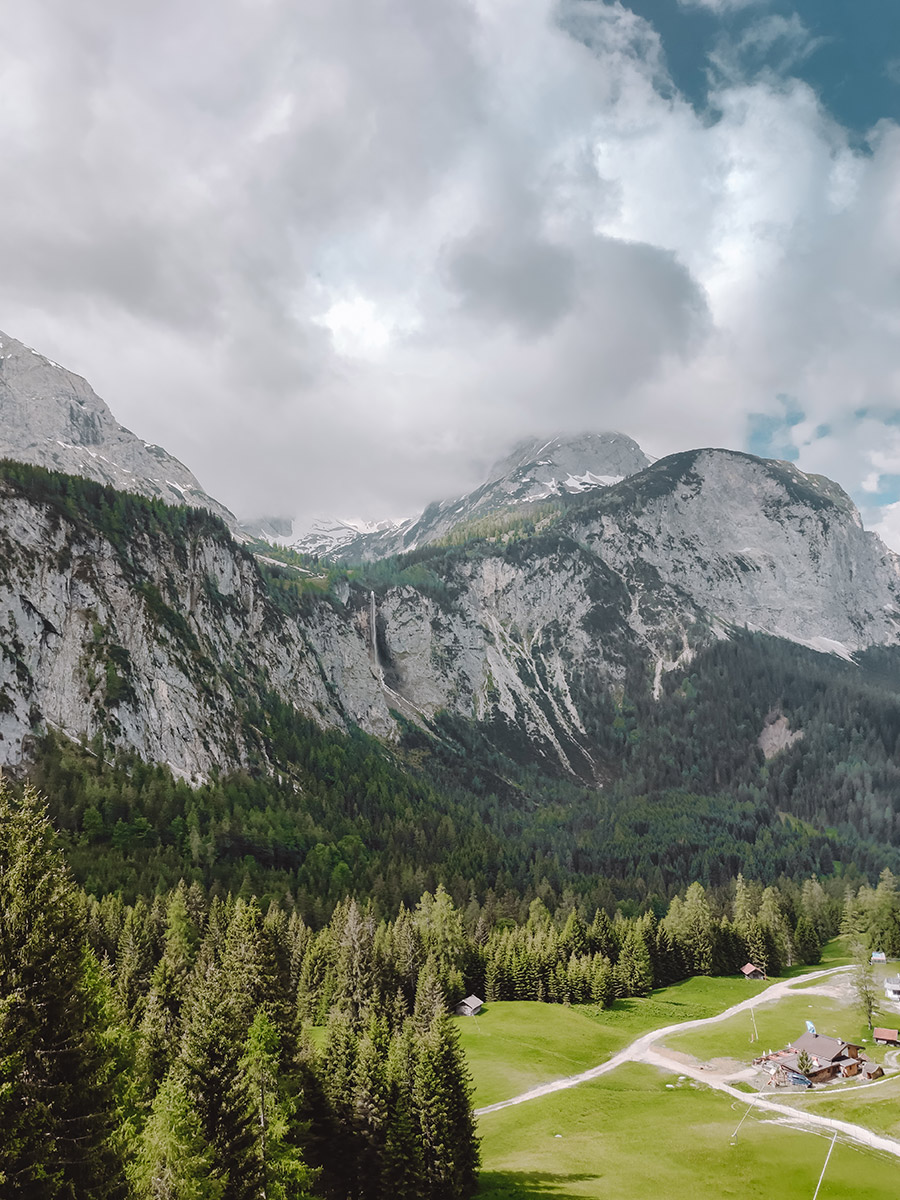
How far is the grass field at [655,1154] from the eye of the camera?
42.1m

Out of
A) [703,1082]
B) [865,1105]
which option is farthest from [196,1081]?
[703,1082]

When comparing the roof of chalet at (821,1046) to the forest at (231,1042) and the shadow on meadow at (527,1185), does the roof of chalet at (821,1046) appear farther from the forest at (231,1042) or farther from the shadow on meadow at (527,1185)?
the shadow on meadow at (527,1185)

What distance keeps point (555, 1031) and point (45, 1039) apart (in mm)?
76208

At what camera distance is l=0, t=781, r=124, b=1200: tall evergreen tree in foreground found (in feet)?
53.2

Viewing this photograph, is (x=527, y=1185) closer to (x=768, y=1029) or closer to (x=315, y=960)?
(x=315, y=960)

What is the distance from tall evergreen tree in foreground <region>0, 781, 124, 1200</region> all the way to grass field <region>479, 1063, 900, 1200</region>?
108ft

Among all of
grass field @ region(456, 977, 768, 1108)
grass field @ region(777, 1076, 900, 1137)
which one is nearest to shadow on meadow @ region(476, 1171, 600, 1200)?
grass field @ region(456, 977, 768, 1108)

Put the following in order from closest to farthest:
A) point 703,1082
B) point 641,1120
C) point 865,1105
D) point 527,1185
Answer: point 527,1185, point 641,1120, point 865,1105, point 703,1082

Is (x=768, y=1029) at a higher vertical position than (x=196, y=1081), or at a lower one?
lower

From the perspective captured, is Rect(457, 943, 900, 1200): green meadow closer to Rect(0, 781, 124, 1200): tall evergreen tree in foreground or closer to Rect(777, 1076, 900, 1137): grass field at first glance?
Rect(777, 1076, 900, 1137): grass field

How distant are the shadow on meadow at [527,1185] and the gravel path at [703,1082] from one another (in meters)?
14.5

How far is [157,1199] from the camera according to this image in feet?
73.7

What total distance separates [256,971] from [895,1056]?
75.8 meters

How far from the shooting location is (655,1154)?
48.2 meters
